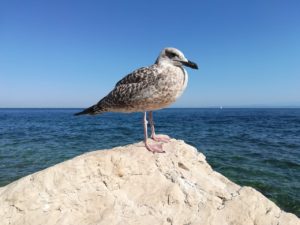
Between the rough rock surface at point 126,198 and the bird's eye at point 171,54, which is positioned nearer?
the rough rock surface at point 126,198

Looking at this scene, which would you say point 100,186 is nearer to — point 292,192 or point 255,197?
point 255,197

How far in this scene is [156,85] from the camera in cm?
592

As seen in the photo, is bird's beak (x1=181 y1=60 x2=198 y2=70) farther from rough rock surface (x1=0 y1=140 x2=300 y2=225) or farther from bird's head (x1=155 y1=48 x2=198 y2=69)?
rough rock surface (x1=0 y1=140 x2=300 y2=225)

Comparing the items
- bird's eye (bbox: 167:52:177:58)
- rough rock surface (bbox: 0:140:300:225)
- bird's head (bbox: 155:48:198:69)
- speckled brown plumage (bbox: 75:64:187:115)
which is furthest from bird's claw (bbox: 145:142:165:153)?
bird's eye (bbox: 167:52:177:58)

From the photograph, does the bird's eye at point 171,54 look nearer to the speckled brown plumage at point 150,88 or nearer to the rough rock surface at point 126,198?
the speckled brown plumage at point 150,88

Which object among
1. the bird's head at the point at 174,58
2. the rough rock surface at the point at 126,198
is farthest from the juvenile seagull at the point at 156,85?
the rough rock surface at the point at 126,198

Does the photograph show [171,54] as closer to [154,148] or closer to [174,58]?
[174,58]

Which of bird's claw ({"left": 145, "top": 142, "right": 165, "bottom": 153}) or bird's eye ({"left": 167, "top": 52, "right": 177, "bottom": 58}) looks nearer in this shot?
bird's claw ({"left": 145, "top": 142, "right": 165, "bottom": 153})

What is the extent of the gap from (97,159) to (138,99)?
1523 millimetres

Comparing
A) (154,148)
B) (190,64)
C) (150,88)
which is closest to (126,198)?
(154,148)

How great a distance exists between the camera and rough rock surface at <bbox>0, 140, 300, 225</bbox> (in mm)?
4602

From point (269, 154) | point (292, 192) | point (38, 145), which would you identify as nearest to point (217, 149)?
point (269, 154)

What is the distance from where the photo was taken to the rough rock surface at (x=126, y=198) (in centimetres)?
460

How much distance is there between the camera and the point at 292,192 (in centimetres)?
1147
